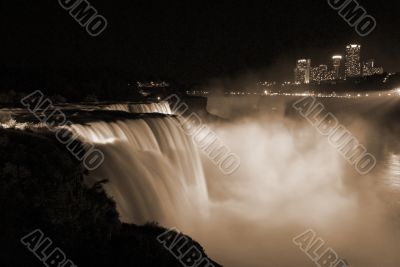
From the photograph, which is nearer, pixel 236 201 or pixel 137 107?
pixel 236 201

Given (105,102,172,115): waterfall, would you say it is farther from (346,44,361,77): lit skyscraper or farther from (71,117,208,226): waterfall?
(346,44,361,77): lit skyscraper

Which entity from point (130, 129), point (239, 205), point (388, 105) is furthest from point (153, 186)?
point (388, 105)

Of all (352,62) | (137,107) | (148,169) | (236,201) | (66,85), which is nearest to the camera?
(148,169)

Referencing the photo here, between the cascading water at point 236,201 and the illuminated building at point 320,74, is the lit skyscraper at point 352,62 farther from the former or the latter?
the cascading water at point 236,201

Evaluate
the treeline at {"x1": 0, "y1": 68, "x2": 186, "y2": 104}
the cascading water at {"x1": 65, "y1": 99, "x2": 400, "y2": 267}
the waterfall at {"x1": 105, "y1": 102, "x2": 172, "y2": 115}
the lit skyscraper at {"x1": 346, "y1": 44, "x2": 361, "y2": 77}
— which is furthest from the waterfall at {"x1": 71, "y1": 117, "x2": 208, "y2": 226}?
the lit skyscraper at {"x1": 346, "y1": 44, "x2": 361, "y2": 77}

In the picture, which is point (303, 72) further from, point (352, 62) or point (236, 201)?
point (236, 201)

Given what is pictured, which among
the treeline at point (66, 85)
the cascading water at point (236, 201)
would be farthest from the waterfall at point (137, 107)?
the treeline at point (66, 85)

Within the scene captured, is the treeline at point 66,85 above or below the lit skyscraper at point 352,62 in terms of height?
below

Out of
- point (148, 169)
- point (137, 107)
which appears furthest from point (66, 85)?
point (148, 169)

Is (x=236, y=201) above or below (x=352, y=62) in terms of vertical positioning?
below
